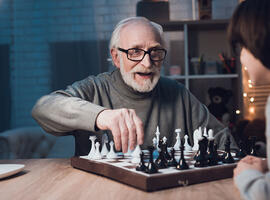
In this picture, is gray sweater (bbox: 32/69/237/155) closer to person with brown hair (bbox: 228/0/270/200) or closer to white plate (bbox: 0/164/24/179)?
white plate (bbox: 0/164/24/179)

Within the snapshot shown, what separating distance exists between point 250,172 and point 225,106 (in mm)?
3137

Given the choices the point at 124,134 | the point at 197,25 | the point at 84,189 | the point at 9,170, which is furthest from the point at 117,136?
the point at 197,25

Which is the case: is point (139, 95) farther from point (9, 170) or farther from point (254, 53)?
point (254, 53)

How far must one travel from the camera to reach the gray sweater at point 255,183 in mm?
749

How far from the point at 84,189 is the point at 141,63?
103cm

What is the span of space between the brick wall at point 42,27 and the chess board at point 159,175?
3.05 metres

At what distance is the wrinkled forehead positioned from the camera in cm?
193

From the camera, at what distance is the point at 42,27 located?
4.15 metres

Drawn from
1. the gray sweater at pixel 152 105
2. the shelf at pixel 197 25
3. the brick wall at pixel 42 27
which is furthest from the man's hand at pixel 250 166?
the brick wall at pixel 42 27

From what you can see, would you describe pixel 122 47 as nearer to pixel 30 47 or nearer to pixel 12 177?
pixel 12 177

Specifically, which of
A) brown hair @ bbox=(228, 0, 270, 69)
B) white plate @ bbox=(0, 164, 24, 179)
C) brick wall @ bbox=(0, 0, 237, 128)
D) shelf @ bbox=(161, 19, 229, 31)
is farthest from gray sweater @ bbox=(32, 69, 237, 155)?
brick wall @ bbox=(0, 0, 237, 128)

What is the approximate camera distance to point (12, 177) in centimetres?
124

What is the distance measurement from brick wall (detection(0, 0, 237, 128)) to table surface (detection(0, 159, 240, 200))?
2.96 metres

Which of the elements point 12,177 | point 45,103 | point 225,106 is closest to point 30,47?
point 225,106
